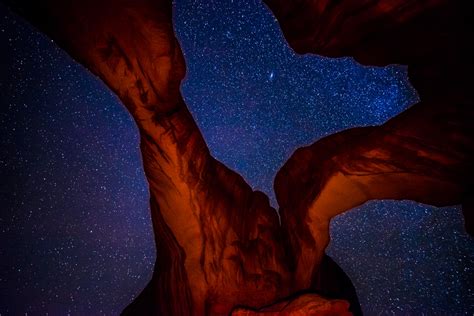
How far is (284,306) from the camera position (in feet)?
9.86

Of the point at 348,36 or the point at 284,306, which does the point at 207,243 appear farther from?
the point at 348,36

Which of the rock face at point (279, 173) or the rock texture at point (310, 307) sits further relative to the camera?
the rock face at point (279, 173)

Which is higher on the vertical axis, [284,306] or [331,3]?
[331,3]

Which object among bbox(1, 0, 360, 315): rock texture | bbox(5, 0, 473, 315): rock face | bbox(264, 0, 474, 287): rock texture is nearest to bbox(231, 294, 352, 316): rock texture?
bbox(5, 0, 473, 315): rock face

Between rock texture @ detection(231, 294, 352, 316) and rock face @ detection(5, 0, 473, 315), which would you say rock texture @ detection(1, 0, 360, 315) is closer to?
rock face @ detection(5, 0, 473, 315)

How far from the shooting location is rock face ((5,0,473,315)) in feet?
9.59

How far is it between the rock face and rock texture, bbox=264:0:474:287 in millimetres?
12

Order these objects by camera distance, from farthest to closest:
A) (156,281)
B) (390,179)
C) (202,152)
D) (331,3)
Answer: (156,281) → (202,152) → (390,179) → (331,3)

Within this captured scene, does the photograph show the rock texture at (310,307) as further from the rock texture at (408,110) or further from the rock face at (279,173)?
the rock texture at (408,110)

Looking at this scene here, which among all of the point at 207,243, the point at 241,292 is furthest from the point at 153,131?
the point at 241,292

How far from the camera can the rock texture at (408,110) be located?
2.82m

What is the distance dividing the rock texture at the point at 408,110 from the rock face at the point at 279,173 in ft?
0.04

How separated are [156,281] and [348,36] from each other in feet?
12.8

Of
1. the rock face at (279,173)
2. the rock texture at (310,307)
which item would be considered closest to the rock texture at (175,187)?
the rock face at (279,173)
